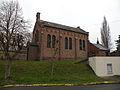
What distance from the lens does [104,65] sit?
26.7 m

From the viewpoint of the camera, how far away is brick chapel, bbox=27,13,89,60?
38.2 meters

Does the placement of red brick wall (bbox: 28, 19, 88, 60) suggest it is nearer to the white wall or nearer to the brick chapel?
the brick chapel

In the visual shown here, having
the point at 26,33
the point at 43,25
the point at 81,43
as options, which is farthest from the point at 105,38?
the point at 26,33

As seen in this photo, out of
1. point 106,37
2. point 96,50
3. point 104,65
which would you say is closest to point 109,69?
point 104,65

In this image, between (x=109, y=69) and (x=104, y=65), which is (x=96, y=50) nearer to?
(x=109, y=69)

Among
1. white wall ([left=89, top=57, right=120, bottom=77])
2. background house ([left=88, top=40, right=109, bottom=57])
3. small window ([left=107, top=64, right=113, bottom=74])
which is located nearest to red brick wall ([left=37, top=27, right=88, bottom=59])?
background house ([left=88, top=40, right=109, bottom=57])

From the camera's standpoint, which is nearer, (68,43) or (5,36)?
(5,36)

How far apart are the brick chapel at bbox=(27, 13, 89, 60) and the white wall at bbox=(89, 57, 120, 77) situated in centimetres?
1117

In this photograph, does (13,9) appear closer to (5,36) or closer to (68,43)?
(5,36)

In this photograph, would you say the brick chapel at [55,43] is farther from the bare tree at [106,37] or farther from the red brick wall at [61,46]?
the bare tree at [106,37]

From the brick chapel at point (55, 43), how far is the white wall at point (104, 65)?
11169 millimetres

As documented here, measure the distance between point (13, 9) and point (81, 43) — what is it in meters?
29.3

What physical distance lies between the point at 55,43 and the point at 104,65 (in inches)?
646

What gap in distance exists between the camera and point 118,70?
27109mm
